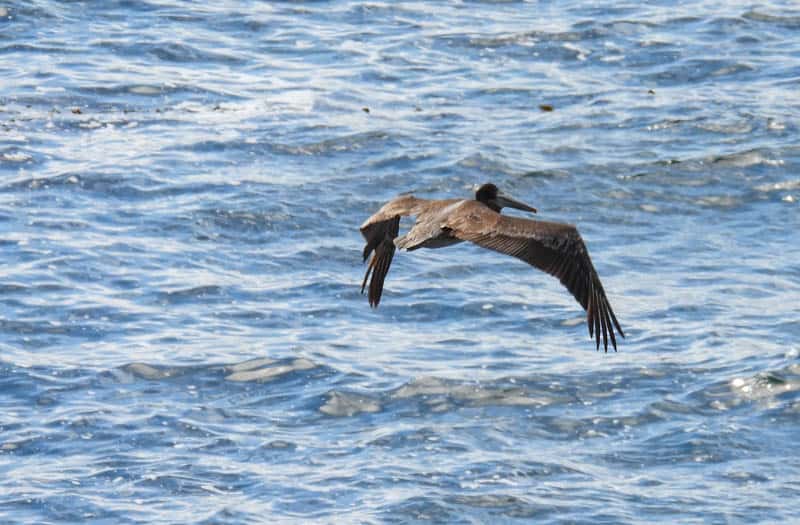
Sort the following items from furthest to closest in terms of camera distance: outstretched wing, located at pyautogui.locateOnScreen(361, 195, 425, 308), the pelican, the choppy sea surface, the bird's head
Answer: the choppy sea surface
the bird's head
outstretched wing, located at pyautogui.locateOnScreen(361, 195, 425, 308)
the pelican

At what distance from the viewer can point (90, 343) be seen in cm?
1366

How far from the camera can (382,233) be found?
11398 mm

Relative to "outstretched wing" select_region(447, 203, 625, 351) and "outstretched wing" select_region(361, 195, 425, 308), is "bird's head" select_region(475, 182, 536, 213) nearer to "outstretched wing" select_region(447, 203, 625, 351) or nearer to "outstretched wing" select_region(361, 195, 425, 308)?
"outstretched wing" select_region(361, 195, 425, 308)

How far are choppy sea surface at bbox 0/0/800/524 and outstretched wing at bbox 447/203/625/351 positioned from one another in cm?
200

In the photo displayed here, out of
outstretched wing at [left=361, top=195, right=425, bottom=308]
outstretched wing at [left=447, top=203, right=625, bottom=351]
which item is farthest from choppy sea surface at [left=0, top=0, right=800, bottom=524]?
outstretched wing at [left=447, top=203, right=625, bottom=351]

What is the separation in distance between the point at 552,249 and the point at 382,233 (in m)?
1.74

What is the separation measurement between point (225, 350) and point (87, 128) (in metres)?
4.96

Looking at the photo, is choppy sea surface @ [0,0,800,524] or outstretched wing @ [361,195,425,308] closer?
outstretched wing @ [361,195,425,308]

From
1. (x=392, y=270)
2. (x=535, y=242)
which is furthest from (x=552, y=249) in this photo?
(x=392, y=270)

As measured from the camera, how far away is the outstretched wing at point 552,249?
9953mm

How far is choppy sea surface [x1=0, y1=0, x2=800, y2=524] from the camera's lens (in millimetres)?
11883

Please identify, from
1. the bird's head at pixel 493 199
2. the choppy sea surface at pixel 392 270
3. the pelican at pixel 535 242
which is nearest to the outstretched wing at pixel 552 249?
the pelican at pixel 535 242

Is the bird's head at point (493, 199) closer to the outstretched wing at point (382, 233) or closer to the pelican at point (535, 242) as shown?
the outstretched wing at point (382, 233)

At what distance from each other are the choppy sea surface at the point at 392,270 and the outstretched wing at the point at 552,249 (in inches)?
78.9
